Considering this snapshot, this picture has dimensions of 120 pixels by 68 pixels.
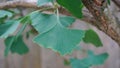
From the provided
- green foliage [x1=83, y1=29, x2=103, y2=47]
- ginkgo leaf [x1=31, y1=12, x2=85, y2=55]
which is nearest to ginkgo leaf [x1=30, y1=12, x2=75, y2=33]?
ginkgo leaf [x1=31, y1=12, x2=85, y2=55]

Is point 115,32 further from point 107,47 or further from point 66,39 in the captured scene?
point 107,47

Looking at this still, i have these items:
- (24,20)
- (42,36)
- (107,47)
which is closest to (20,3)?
(24,20)

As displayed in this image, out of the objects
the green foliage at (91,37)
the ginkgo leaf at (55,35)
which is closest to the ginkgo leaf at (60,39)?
the ginkgo leaf at (55,35)

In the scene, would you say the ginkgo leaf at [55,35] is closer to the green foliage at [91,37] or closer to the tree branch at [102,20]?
the tree branch at [102,20]

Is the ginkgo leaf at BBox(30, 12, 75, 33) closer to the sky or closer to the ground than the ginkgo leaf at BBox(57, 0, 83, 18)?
closer to the ground

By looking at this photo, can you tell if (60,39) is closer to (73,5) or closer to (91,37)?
(73,5)

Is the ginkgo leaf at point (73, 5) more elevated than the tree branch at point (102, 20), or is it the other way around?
the ginkgo leaf at point (73, 5)

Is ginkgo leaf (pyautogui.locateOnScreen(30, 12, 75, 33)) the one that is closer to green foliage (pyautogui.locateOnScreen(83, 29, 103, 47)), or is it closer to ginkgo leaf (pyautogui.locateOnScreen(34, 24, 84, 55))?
ginkgo leaf (pyautogui.locateOnScreen(34, 24, 84, 55))

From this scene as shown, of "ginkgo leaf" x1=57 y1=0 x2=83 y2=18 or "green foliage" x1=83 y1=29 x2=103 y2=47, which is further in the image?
"green foliage" x1=83 y1=29 x2=103 y2=47
